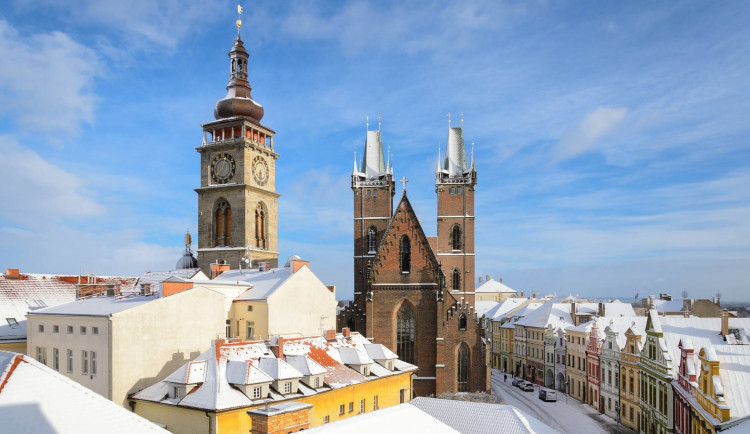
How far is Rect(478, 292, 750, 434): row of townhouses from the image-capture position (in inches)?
1272

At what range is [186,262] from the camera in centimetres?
6912

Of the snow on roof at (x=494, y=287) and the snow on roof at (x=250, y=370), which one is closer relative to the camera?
the snow on roof at (x=250, y=370)

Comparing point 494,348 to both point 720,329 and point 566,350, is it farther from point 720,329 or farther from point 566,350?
point 720,329

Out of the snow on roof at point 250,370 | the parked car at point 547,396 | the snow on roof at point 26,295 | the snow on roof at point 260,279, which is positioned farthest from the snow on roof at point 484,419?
the parked car at point 547,396

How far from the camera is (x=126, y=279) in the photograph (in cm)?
6041

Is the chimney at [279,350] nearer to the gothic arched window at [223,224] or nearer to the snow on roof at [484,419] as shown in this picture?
the snow on roof at [484,419]

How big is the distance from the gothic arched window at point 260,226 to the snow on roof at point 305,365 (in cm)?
3159

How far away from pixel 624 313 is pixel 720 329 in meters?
35.3

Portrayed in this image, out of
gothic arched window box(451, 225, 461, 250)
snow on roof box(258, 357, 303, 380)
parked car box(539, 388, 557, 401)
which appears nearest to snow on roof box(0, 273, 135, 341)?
snow on roof box(258, 357, 303, 380)

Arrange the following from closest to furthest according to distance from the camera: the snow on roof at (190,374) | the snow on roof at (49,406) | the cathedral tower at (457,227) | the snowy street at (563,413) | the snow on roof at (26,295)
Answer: the snow on roof at (49,406) → the snow on roof at (190,374) → the snow on roof at (26,295) → the snowy street at (563,413) → the cathedral tower at (457,227)

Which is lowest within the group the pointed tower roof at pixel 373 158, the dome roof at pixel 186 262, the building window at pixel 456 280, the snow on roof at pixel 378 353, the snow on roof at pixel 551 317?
the snow on roof at pixel 551 317

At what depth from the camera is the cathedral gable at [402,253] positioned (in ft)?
205

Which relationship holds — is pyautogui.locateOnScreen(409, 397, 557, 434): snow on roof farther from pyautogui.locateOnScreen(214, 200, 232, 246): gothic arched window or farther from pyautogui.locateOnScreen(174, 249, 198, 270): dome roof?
pyautogui.locateOnScreen(174, 249, 198, 270): dome roof

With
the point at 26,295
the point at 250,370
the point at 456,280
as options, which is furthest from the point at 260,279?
the point at 456,280
